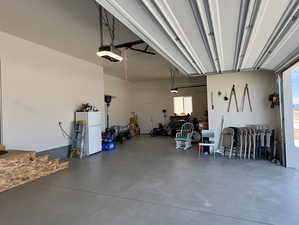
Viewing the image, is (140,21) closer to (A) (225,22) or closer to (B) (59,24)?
(A) (225,22)

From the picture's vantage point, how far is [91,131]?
5.99 meters

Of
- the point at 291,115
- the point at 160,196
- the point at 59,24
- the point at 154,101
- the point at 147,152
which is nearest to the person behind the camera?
the point at 160,196

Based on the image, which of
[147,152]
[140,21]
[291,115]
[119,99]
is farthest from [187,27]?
[119,99]

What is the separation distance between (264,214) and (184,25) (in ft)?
9.09

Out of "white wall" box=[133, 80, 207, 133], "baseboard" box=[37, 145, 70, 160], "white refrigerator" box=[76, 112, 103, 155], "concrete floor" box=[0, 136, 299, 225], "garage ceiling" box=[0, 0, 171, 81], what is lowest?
"concrete floor" box=[0, 136, 299, 225]

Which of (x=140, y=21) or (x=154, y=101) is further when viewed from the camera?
(x=154, y=101)

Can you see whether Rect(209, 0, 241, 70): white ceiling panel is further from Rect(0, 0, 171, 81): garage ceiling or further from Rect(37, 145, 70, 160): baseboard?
Rect(37, 145, 70, 160): baseboard

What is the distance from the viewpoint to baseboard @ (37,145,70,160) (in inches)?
208

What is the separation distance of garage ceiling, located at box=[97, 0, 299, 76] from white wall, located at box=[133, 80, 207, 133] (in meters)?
6.53

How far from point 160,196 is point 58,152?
13.3ft

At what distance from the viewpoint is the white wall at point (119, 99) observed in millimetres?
9156

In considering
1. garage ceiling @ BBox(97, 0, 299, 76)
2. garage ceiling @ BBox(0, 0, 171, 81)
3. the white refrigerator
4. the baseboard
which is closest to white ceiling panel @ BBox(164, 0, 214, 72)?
garage ceiling @ BBox(97, 0, 299, 76)

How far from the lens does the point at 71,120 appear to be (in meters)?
6.06

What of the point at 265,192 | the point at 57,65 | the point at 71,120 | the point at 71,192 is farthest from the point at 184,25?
the point at 71,120
